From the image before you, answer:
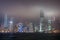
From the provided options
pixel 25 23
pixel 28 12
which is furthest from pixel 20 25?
pixel 28 12

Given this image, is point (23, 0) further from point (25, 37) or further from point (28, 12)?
point (25, 37)

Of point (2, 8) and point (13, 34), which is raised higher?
point (2, 8)

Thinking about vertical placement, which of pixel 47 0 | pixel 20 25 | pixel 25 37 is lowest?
pixel 25 37

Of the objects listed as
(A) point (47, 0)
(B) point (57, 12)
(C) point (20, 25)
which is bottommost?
(C) point (20, 25)

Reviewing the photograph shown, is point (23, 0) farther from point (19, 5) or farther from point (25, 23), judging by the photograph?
point (25, 23)

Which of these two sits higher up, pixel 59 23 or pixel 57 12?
pixel 57 12

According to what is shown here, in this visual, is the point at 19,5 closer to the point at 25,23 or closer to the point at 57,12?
the point at 25,23

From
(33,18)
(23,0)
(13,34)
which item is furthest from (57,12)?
(13,34)

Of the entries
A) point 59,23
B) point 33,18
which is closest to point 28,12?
point 33,18
